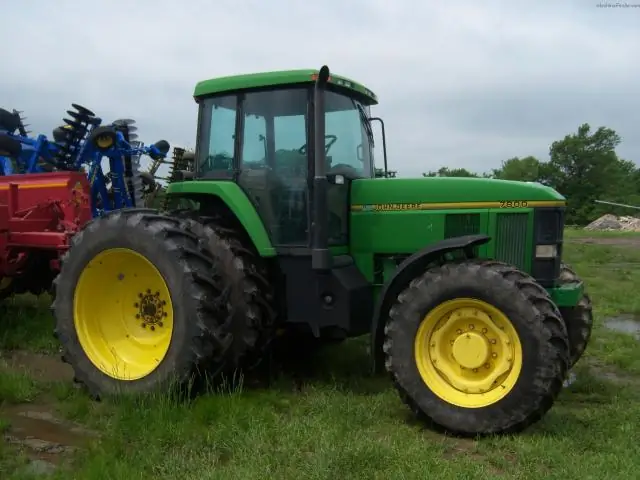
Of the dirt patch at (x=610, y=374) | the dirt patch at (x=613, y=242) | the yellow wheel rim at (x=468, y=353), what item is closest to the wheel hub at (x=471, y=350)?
the yellow wheel rim at (x=468, y=353)

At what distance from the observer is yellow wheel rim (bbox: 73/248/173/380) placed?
197 inches

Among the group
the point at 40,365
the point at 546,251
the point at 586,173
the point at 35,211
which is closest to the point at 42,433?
the point at 40,365

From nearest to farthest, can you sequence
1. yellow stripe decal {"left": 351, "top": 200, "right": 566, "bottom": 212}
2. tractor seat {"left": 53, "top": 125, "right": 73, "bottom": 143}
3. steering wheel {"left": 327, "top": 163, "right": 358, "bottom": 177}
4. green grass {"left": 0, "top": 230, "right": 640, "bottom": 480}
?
1. green grass {"left": 0, "top": 230, "right": 640, "bottom": 480}
2. yellow stripe decal {"left": 351, "top": 200, "right": 566, "bottom": 212}
3. steering wheel {"left": 327, "top": 163, "right": 358, "bottom": 177}
4. tractor seat {"left": 53, "top": 125, "right": 73, "bottom": 143}

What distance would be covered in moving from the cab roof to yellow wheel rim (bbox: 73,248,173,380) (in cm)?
142

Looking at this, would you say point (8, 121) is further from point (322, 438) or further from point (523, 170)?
point (523, 170)

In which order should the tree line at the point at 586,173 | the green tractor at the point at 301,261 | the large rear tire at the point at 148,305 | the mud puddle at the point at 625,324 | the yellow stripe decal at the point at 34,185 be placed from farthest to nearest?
1. the tree line at the point at 586,173
2. the mud puddle at the point at 625,324
3. the yellow stripe decal at the point at 34,185
4. the large rear tire at the point at 148,305
5. the green tractor at the point at 301,261

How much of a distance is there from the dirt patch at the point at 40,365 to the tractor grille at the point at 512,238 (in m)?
3.48

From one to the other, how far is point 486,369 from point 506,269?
25.5 inches

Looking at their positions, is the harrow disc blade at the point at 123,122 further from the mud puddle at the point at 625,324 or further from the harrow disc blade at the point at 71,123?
the mud puddle at the point at 625,324

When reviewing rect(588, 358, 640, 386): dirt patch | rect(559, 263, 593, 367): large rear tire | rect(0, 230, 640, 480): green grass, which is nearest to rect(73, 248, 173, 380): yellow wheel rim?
rect(0, 230, 640, 480): green grass

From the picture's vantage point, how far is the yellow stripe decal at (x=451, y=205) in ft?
15.7

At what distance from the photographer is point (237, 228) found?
5270mm

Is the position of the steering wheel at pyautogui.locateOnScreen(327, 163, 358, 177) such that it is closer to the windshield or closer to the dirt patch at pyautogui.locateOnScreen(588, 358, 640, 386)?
the windshield

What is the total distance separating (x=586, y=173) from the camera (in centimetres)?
6200
